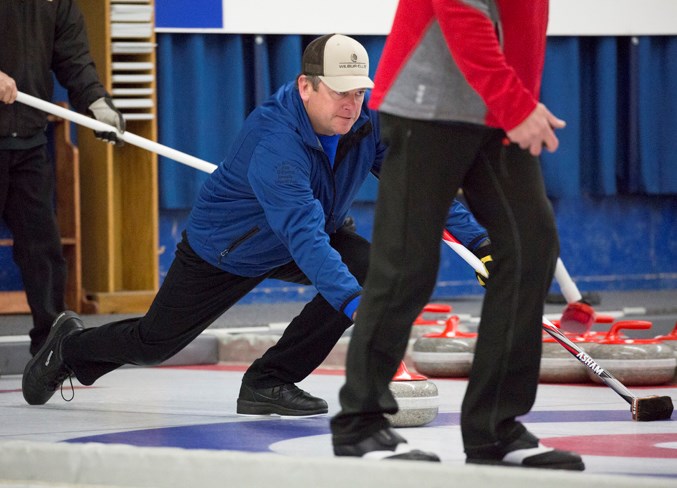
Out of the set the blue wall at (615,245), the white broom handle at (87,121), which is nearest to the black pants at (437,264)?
the white broom handle at (87,121)

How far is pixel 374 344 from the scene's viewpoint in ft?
7.89

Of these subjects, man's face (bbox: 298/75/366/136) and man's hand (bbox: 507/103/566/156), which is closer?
man's hand (bbox: 507/103/566/156)

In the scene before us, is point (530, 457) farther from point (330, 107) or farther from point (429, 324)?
point (429, 324)

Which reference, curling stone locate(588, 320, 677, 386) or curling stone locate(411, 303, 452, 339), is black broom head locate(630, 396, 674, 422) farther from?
curling stone locate(411, 303, 452, 339)

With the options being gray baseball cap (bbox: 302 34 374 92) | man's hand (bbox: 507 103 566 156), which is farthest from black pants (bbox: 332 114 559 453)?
gray baseball cap (bbox: 302 34 374 92)

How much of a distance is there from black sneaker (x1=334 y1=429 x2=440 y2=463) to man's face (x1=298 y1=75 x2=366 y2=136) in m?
1.15

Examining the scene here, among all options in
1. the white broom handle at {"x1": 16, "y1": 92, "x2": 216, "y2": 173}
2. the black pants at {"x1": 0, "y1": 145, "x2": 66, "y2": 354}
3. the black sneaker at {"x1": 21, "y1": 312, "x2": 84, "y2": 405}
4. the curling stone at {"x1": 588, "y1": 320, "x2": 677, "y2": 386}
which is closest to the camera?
the black sneaker at {"x1": 21, "y1": 312, "x2": 84, "y2": 405}

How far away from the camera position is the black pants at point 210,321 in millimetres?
3627

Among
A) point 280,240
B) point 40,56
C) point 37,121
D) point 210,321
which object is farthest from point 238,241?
point 40,56

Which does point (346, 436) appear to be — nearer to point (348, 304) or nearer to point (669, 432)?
point (348, 304)

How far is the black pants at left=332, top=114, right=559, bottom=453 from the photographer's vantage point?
2373mm

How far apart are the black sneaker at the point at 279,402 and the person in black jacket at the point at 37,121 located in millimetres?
1339

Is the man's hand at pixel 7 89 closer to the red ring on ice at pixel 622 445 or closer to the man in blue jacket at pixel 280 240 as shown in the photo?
the man in blue jacket at pixel 280 240

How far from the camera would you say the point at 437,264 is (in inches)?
95.5
